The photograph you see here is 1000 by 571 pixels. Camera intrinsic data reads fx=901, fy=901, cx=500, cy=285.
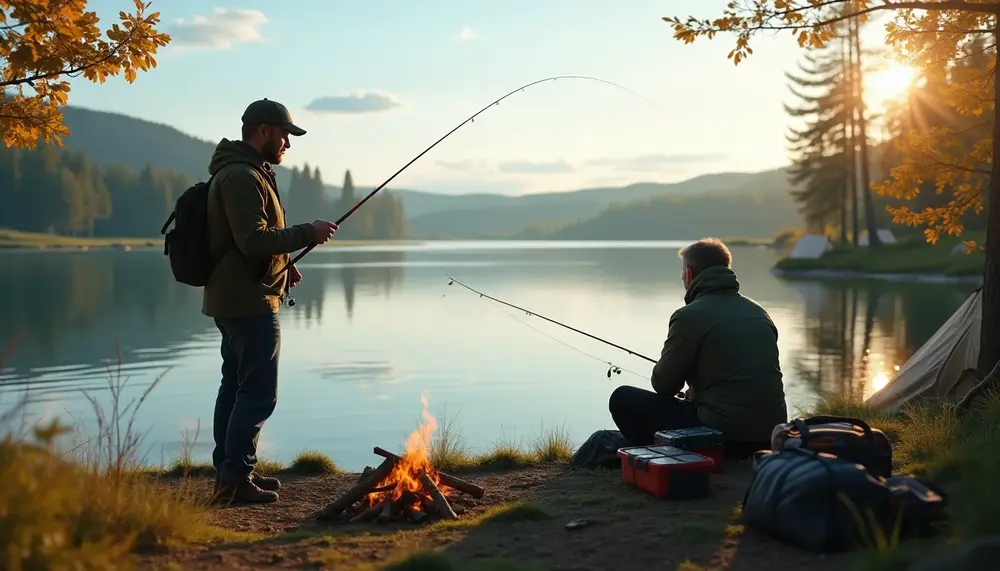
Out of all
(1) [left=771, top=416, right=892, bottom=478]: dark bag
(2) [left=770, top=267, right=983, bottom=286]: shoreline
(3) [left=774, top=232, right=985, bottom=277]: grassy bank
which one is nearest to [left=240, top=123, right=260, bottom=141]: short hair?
(1) [left=771, top=416, right=892, bottom=478]: dark bag

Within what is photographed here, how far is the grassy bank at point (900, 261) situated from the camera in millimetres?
33312

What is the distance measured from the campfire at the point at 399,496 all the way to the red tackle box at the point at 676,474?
1009mm

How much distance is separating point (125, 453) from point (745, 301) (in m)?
3.41

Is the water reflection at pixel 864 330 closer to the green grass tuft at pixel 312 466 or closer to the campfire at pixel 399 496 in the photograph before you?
the green grass tuft at pixel 312 466

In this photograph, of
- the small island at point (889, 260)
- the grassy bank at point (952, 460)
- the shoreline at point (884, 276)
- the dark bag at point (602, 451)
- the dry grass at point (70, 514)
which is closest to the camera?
the dry grass at point (70, 514)

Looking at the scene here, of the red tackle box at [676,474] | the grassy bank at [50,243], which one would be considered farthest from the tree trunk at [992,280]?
the grassy bank at [50,243]

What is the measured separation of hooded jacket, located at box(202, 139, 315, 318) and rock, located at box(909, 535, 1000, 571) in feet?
10.2

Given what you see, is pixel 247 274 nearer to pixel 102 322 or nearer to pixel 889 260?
pixel 102 322

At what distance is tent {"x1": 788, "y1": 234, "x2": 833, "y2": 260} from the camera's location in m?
44.2

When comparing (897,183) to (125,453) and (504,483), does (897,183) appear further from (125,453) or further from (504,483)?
(125,453)

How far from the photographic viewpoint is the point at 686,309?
17.1ft

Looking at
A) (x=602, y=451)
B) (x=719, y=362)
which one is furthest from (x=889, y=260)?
(x=719, y=362)

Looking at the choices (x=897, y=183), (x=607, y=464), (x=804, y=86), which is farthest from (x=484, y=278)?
(x=607, y=464)

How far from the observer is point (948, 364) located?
7.68 metres
